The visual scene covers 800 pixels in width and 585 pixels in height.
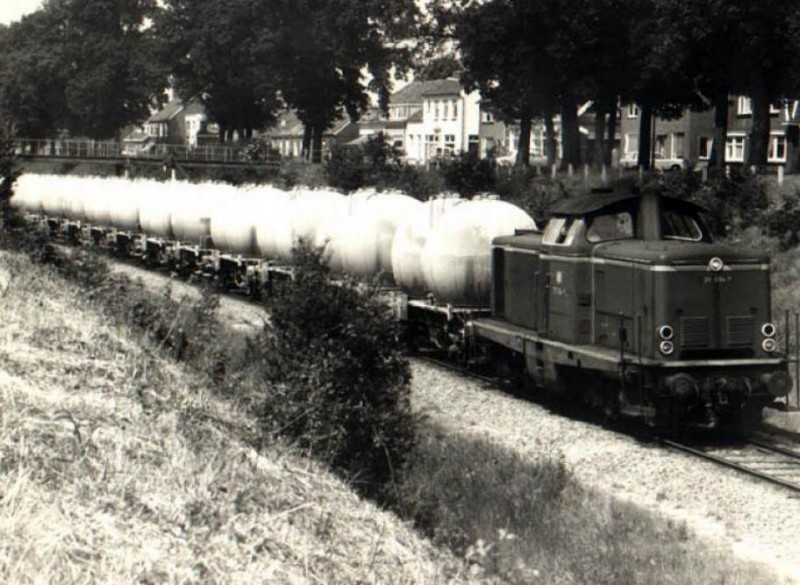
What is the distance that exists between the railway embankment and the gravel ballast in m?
0.04

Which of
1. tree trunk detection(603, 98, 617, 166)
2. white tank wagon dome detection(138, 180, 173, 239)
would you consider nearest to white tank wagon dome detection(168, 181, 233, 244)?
white tank wagon dome detection(138, 180, 173, 239)

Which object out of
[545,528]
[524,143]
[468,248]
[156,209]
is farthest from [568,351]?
[524,143]

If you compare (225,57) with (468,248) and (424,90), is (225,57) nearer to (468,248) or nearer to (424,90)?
(424,90)

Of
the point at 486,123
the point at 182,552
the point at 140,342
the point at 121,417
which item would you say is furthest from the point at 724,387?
the point at 486,123

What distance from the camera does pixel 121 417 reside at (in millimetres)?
10062

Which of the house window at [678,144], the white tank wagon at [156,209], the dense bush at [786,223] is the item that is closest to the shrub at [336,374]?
the dense bush at [786,223]

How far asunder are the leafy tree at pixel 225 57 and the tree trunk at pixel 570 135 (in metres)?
24.8

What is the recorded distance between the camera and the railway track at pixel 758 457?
14820 millimetres

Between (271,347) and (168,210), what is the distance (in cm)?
2672

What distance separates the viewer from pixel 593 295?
58.5 ft

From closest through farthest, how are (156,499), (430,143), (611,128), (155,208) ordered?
(156,499) → (155,208) → (611,128) → (430,143)

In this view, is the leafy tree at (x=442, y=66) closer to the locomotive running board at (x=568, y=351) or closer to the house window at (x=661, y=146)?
the house window at (x=661, y=146)

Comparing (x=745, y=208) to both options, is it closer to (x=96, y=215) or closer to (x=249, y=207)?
(x=249, y=207)

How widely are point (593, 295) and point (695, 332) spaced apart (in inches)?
71.7
